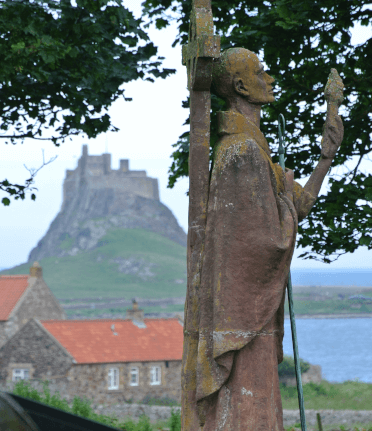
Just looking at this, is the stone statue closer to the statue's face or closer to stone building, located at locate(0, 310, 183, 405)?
the statue's face

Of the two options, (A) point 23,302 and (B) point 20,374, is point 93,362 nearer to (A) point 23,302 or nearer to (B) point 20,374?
(B) point 20,374

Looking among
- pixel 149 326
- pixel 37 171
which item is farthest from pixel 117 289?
pixel 37 171

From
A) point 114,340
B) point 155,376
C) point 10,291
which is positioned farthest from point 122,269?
point 155,376

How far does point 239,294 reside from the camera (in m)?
4.55

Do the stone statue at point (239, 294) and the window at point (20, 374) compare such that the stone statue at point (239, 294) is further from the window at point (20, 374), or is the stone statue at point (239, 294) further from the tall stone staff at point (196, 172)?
the window at point (20, 374)

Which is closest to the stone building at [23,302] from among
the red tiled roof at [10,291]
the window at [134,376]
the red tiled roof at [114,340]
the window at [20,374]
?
the red tiled roof at [10,291]

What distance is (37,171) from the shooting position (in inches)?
492

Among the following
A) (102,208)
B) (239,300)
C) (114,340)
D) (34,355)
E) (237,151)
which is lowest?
(239,300)

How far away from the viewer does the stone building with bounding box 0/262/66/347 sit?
42656mm

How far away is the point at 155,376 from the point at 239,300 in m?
36.9

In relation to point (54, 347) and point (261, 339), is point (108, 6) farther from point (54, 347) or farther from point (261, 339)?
point (54, 347)

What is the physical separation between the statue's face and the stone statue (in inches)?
3.9

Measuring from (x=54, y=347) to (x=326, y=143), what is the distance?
34.7m

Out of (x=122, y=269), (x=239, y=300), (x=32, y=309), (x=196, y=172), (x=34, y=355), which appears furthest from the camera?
(x=122, y=269)
